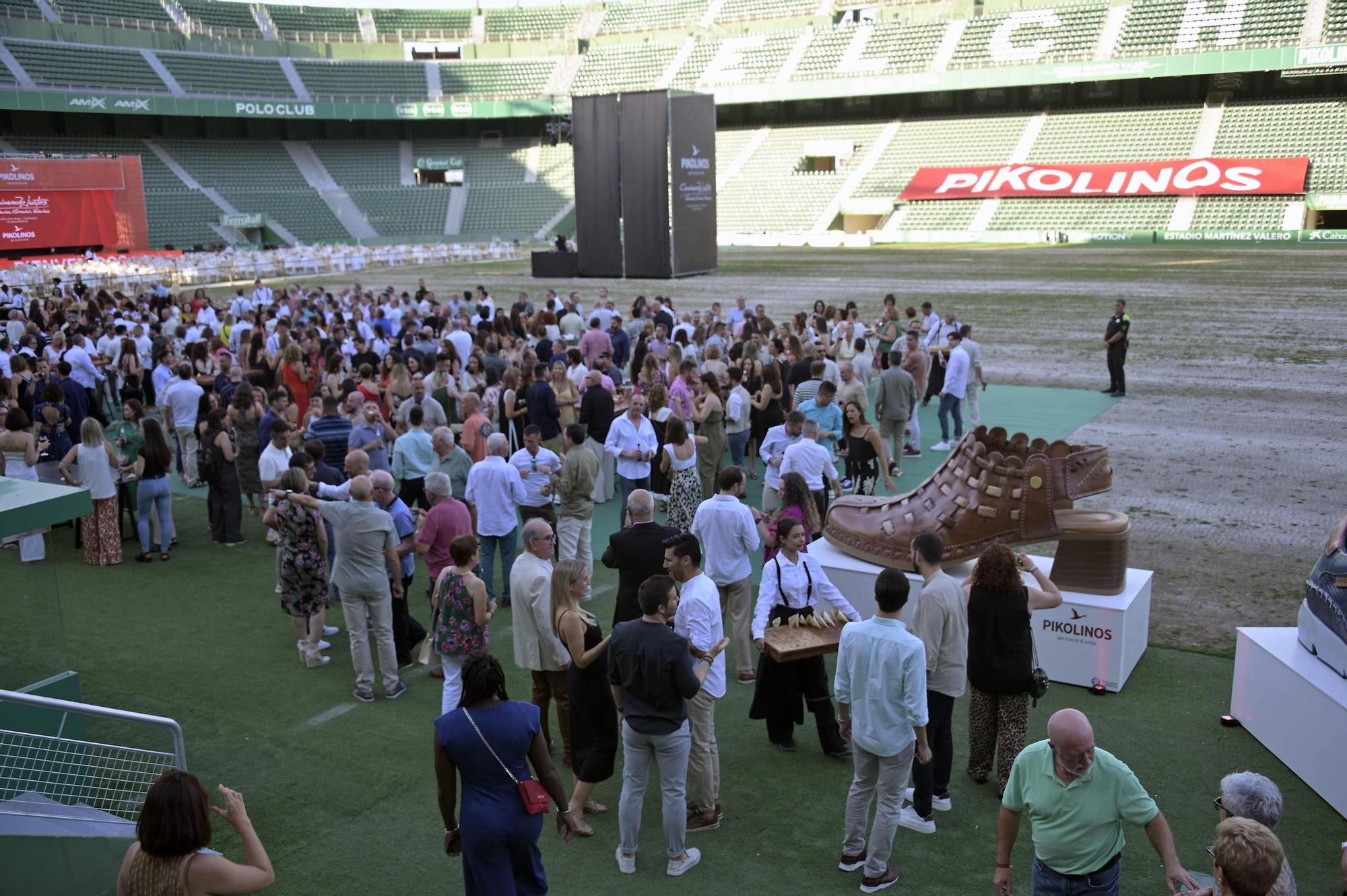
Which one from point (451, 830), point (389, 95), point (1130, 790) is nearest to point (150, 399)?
point (451, 830)

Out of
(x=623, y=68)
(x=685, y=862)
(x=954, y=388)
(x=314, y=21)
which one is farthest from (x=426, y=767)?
(x=314, y=21)

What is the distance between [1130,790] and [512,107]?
54.6 meters

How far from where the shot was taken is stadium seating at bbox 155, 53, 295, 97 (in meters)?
50.6

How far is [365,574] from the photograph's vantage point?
6.54m

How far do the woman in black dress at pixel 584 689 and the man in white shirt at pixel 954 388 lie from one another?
7808 mm

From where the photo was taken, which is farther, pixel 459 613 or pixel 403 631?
pixel 403 631

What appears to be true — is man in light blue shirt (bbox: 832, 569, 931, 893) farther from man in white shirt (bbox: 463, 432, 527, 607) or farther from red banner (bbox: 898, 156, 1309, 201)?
red banner (bbox: 898, 156, 1309, 201)

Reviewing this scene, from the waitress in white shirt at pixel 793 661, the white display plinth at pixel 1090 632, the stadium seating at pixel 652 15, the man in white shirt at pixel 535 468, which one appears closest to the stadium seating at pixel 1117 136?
the stadium seating at pixel 652 15

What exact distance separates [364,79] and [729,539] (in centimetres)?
5572

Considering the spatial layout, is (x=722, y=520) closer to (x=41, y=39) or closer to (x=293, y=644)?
(x=293, y=644)

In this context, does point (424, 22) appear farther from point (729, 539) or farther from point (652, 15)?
point (729, 539)

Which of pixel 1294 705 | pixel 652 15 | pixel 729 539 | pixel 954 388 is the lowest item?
pixel 1294 705

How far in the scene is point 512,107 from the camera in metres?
54.2

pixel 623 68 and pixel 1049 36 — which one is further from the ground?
pixel 623 68
